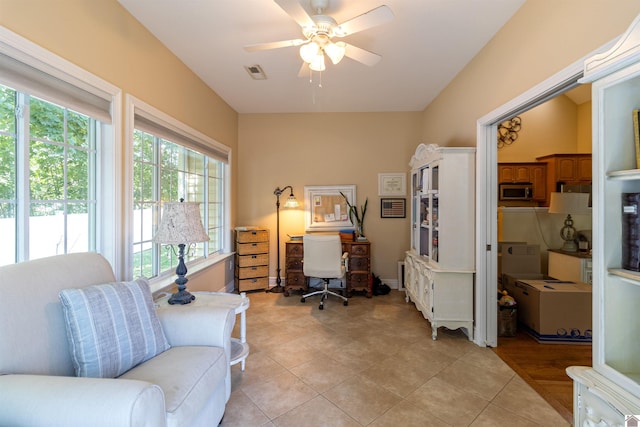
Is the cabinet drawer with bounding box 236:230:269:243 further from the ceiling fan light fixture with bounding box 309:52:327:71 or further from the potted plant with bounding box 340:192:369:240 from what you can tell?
the ceiling fan light fixture with bounding box 309:52:327:71

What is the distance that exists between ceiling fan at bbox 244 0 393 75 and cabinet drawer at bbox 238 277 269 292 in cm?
297

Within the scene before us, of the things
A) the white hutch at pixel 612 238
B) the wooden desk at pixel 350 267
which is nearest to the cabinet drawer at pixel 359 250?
the wooden desk at pixel 350 267

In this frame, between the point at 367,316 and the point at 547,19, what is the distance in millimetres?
2955

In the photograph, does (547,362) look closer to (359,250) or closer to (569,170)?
(359,250)

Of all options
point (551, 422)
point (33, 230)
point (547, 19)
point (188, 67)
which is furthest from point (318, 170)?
point (551, 422)

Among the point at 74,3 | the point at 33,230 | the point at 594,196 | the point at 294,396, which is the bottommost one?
the point at 294,396

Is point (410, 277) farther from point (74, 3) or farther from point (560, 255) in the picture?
point (74, 3)

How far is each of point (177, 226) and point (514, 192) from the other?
4.25 meters

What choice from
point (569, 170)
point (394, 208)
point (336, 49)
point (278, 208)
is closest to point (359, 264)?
point (394, 208)

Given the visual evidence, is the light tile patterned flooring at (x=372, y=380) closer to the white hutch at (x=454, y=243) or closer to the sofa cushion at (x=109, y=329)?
the white hutch at (x=454, y=243)

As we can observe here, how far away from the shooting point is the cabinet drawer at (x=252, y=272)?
396 centimetres

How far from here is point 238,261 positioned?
397 cm

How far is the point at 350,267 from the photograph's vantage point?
3.91 meters

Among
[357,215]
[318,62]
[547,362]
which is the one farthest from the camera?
[357,215]
